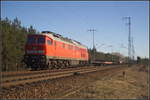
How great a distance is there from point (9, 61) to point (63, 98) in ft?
107

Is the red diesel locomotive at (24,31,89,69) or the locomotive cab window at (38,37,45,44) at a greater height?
the locomotive cab window at (38,37,45,44)

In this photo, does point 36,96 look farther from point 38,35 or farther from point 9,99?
point 38,35

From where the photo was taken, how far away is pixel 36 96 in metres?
9.02

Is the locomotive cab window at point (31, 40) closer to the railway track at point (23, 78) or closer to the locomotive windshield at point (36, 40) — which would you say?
the locomotive windshield at point (36, 40)

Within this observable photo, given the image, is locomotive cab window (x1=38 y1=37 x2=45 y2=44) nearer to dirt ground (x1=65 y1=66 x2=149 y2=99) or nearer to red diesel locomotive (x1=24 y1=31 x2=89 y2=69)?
red diesel locomotive (x1=24 y1=31 x2=89 y2=69)

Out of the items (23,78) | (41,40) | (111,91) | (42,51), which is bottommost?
(111,91)

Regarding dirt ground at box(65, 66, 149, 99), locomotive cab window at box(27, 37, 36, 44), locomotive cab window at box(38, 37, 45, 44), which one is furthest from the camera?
locomotive cab window at box(27, 37, 36, 44)

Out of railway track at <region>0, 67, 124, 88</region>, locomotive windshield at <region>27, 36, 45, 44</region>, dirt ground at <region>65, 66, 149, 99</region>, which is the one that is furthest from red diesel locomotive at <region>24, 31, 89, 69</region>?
dirt ground at <region>65, 66, 149, 99</region>

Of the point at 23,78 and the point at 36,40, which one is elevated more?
the point at 36,40

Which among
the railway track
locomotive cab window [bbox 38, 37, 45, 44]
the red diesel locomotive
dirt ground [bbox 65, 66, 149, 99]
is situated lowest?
dirt ground [bbox 65, 66, 149, 99]

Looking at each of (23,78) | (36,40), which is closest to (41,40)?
(36,40)

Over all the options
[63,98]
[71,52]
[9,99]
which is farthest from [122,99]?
[71,52]

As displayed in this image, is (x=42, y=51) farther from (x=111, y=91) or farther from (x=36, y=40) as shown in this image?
(x=111, y=91)

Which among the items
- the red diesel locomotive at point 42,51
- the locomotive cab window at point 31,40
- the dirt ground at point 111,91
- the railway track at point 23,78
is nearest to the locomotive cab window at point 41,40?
the red diesel locomotive at point 42,51
